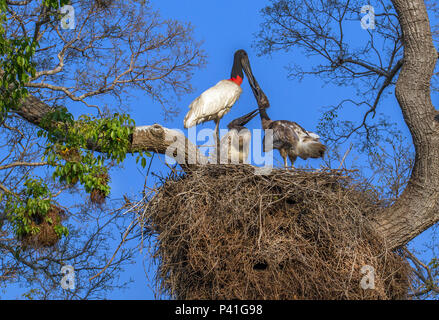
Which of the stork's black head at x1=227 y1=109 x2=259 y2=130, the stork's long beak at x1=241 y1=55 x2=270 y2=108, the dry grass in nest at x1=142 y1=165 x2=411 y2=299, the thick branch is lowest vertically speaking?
the dry grass in nest at x1=142 y1=165 x2=411 y2=299

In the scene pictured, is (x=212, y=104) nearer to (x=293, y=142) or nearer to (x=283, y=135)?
(x=283, y=135)

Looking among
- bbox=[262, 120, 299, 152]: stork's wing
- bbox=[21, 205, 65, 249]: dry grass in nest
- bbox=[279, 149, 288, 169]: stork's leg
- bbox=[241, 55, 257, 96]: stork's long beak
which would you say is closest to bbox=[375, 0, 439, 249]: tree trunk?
bbox=[262, 120, 299, 152]: stork's wing

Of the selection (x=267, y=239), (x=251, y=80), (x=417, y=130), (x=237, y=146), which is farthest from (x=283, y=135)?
(x=267, y=239)

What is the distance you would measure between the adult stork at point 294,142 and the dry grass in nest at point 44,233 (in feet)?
10.8

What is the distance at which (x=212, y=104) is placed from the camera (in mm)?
10500

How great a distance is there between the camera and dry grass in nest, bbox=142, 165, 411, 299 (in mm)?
7820

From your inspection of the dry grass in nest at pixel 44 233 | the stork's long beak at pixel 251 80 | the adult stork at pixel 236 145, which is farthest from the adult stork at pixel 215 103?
the dry grass in nest at pixel 44 233

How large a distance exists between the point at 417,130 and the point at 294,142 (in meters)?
1.93

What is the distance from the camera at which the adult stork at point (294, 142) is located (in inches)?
384

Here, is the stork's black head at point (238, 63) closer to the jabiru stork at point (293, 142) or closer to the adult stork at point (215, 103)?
the adult stork at point (215, 103)

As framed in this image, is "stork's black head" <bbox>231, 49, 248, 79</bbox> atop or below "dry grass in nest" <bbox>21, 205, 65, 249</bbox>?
atop

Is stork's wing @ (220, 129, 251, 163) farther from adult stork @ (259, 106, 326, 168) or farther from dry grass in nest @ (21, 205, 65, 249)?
dry grass in nest @ (21, 205, 65, 249)

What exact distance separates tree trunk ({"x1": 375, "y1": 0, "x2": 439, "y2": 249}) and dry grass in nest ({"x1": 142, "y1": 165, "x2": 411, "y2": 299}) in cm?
39
